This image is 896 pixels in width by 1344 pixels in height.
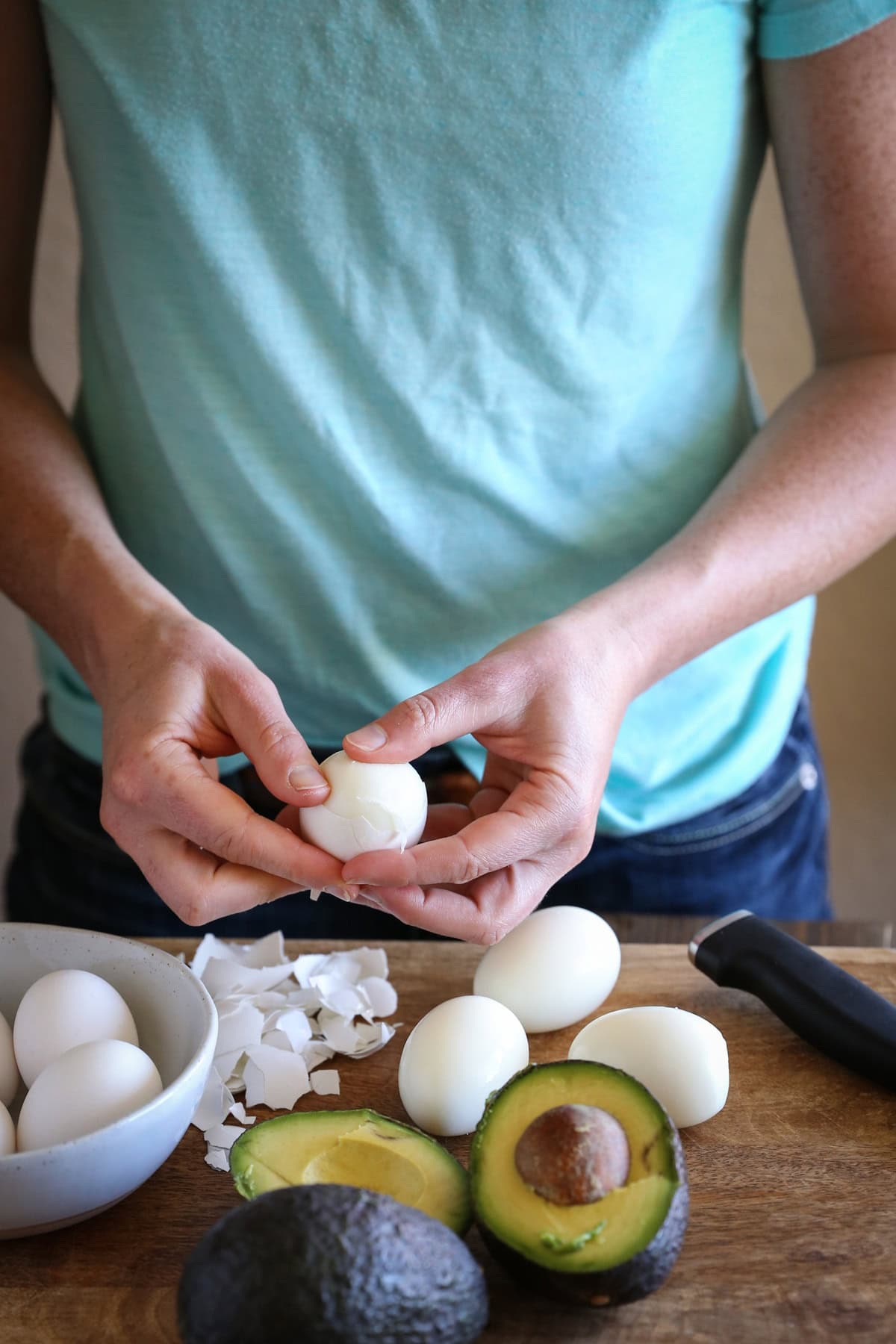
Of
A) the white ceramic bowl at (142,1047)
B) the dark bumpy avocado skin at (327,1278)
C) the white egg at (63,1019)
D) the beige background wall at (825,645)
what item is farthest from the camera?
the beige background wall at (825,645)

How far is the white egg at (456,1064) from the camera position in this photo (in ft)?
2.68

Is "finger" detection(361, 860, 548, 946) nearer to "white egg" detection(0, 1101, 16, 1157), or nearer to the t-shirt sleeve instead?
"white egg" detection(0, 1101, 16, 1157)

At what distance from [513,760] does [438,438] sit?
344mm

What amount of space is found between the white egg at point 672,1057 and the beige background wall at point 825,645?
148 cm

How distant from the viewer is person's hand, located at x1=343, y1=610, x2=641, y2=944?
834 millimetres

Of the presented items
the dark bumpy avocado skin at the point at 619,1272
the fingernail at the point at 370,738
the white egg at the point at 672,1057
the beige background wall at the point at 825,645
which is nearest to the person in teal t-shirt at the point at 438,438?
the fingernail at the point at 370,738

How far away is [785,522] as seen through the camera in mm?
1074

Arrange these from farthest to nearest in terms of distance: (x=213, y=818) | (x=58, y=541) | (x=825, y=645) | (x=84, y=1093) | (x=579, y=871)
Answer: (x=825, y=645)
(x=579, y=871)
(x=58, y=541)
(x=213, y=818)
(x=84, y=1093)

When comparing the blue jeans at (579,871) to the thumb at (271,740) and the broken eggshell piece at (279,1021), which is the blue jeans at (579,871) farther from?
the thumb at (271,740)

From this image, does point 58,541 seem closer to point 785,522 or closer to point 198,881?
point 198,881

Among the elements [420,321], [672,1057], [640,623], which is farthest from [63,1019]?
[420,321]

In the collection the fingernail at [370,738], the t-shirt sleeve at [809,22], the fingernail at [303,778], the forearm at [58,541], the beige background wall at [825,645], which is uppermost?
the t-shirt sleeve at [809,22]

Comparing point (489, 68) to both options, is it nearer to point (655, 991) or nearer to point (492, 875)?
point (492, 875)

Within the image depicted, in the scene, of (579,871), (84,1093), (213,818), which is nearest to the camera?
(84,1093)
